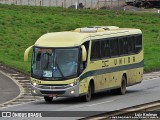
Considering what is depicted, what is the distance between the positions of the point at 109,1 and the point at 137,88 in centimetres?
7229

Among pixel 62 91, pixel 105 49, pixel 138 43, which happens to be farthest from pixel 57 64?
pixel 138 43

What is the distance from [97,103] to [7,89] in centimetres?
829

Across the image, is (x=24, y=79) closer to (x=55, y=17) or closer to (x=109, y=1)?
(x=55, y=17)

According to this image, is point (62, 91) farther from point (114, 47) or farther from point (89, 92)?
point (114, 47)

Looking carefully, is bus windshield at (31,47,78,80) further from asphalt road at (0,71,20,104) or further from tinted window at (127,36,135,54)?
tinted window at (127,36,135,54)

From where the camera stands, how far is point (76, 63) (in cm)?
3322

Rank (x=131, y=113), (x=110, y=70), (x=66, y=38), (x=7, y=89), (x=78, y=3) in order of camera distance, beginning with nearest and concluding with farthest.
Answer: (x=131, y=113) < (x=66, y=38) < (x=110, y=70) < (x=7, y=89) < (x=78, y=3)

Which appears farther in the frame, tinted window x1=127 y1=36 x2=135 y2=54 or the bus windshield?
tinted window x1=127 y1=36 x2=135 y2=54

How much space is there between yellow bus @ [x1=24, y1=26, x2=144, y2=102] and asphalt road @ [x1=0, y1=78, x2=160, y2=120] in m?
0.48

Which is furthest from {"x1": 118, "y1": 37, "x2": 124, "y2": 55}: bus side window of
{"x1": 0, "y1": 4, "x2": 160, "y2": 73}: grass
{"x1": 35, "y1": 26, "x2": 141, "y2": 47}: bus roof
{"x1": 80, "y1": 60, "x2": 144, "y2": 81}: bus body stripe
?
{"x1": 0, "y1": 4, "x2": 160, "y2": 73}: grass

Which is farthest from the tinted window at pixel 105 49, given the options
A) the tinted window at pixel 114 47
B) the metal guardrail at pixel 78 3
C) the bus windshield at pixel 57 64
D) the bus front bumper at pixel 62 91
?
the metal guardrail at pixel 78 3

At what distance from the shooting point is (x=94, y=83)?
3484 cm

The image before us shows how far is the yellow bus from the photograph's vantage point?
33.0 m

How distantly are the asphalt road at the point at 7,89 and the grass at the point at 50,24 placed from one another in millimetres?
3048
